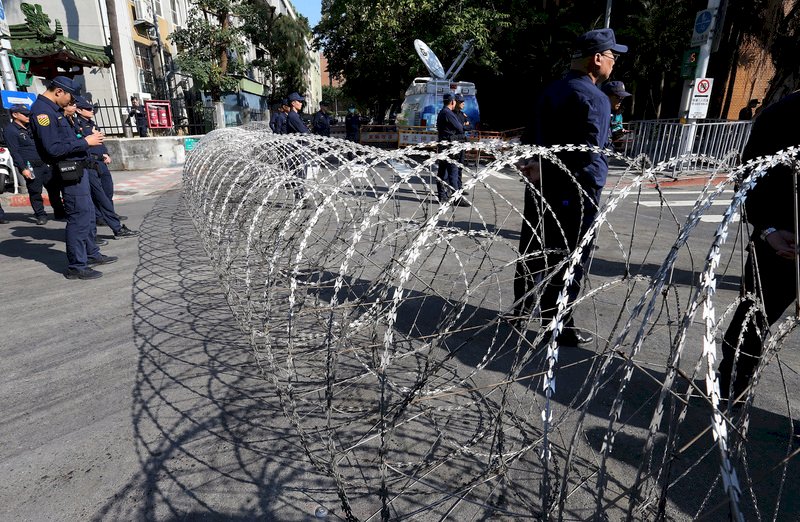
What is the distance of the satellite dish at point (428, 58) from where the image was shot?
16852mm

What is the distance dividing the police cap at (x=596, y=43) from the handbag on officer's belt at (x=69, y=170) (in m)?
4.84

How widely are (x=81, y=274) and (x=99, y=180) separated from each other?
1.86 metres

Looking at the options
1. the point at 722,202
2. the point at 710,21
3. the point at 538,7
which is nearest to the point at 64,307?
the point at 722,202

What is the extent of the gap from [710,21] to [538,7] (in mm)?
13526

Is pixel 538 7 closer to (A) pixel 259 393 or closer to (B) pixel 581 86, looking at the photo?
(B) pixel 581 86

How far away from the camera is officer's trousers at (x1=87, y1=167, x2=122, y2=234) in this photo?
20.2 feet

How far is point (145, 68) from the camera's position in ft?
64.1

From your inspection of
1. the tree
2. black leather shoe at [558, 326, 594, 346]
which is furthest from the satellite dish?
black leather shoe at [558, 326, 594, 346]

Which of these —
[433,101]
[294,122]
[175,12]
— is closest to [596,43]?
[294,122]

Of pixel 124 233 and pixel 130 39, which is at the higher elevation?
pixel 130 39

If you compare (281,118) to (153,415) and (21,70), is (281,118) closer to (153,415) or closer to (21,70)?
(21,70)

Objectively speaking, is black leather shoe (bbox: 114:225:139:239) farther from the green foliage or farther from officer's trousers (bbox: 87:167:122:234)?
the green foliage

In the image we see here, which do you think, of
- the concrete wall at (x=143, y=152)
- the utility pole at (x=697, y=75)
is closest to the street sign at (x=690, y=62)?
the utility pole at (x=697, y=75)

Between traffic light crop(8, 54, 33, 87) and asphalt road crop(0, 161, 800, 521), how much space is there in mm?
8330
